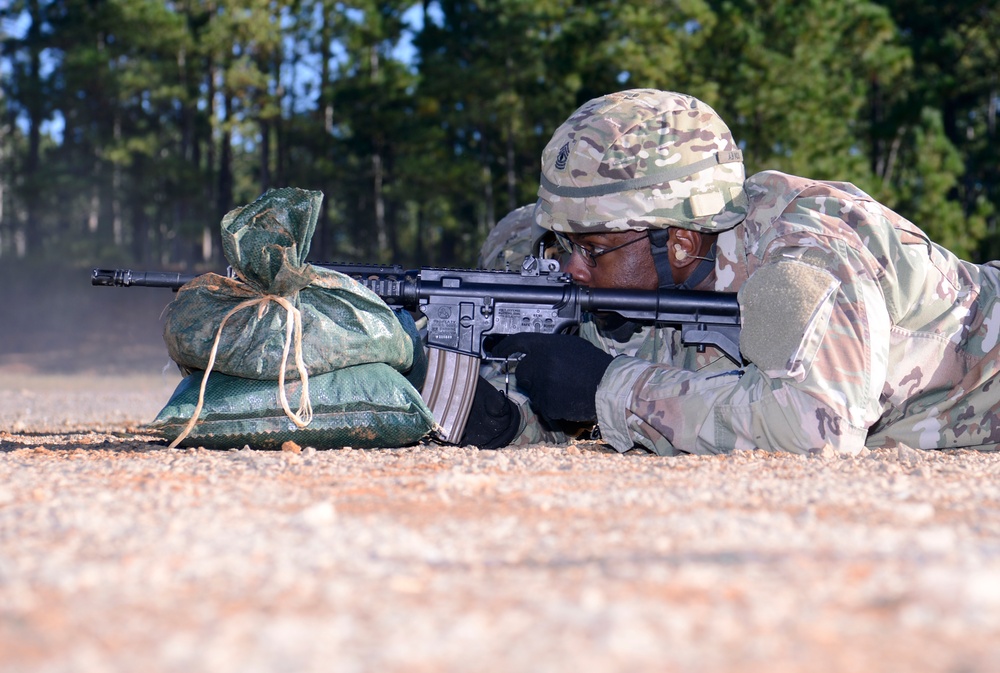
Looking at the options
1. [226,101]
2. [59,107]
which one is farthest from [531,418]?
[59,107]

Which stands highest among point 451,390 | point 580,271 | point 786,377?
point 580,271

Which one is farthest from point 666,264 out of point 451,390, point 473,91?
point 473,91

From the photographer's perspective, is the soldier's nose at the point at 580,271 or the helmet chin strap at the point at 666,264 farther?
the soldier's nose at the point at 580,271

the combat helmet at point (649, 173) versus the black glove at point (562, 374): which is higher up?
the combat helmet at point (649, 173)

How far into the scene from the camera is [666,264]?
394 centimetres

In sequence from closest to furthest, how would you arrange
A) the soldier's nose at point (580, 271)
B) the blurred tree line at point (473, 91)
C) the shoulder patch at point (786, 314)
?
1. the shoulder patch at point (786, 314)
2. the soldier's nose at point (580, 271)
3. the blurred tree line at point (473, 91)

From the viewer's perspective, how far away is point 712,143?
3.81 metres

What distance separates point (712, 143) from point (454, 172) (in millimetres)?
17640

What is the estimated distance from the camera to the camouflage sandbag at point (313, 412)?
3.46 m

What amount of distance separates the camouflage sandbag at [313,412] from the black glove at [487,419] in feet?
0.95

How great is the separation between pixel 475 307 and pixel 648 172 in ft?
2.72

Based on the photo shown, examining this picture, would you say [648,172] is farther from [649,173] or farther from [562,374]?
[562,374]

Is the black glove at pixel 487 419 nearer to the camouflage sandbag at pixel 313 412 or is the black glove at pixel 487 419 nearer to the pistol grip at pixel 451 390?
the pistol grip at pixel 451 390

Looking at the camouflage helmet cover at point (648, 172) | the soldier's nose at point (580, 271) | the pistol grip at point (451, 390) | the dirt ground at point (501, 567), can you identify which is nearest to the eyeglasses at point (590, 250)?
the soldier's nose at point (580, 271)
